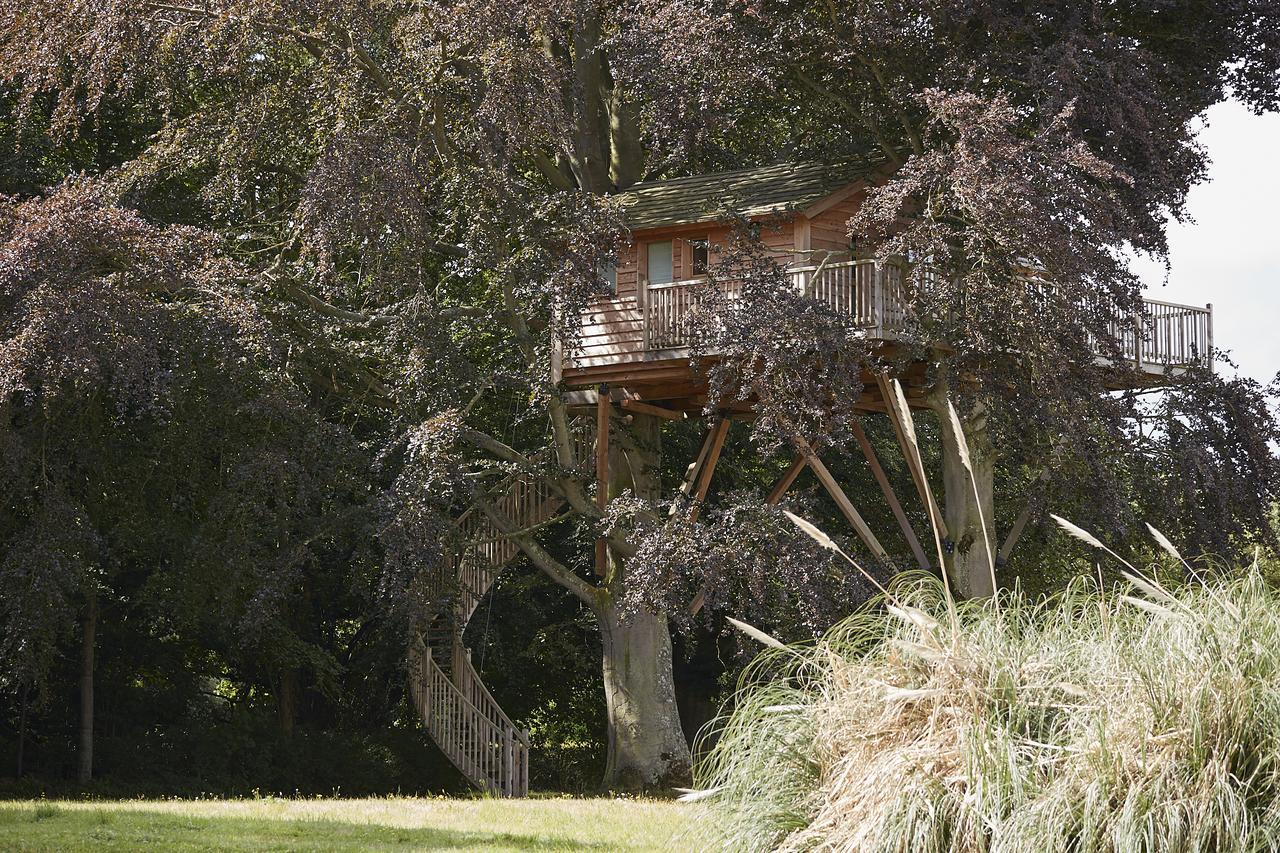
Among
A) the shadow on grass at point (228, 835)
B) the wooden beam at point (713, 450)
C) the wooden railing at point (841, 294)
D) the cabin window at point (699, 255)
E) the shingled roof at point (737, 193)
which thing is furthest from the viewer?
the wooden beam at point (713, 450)

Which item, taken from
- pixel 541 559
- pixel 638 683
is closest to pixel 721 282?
pixel 541 559

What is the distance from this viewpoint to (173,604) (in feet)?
65.8

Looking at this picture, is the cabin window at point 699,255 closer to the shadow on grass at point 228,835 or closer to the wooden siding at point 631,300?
the wooden siding at point 631,300

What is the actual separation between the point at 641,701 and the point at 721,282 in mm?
6063

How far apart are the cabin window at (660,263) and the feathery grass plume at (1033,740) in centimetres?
1358

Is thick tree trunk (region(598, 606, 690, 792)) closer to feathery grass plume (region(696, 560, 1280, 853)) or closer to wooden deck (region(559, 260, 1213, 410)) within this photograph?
wooden deck (region(559, 260, 1213, 410))

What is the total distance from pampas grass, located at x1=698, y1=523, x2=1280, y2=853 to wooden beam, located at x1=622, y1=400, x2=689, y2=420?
13.6 meters

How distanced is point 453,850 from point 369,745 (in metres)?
15.2

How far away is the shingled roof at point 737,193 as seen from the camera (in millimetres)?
20406

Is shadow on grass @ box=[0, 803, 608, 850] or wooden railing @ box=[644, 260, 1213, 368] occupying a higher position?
wooden railing @ box=[644, 260, 1213, 368]

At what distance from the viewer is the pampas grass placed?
6777 mm

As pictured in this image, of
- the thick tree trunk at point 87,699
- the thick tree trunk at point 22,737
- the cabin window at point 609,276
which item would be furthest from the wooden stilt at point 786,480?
the thick tree trunk at point 22,737

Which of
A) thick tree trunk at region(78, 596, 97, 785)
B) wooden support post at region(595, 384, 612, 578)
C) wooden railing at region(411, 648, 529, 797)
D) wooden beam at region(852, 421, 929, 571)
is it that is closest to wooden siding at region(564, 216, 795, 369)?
wooden support post at region(595, 384, 612, 578)

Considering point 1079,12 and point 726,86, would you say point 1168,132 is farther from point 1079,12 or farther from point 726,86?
point 726,86
